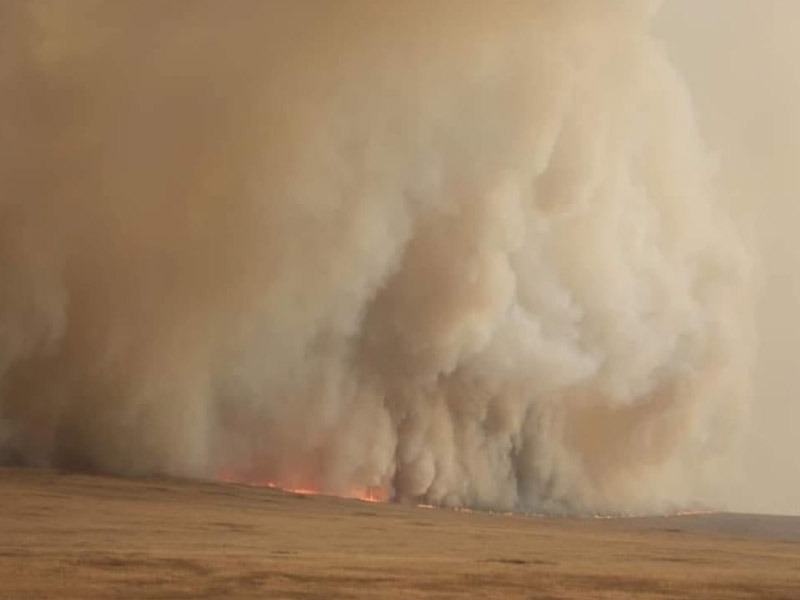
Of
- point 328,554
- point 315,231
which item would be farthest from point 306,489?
point 328,554

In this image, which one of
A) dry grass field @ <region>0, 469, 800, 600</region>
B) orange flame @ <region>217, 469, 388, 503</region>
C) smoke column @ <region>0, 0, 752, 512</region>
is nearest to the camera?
dry grass field @ <region>0, 469, 800, 600</region>

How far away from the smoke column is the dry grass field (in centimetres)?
195

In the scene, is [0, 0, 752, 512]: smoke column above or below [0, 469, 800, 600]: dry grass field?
above

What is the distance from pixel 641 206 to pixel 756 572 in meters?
6.58

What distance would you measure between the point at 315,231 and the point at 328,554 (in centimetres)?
489

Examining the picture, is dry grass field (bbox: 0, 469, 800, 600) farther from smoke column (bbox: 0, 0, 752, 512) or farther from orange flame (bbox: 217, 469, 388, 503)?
smoke column (bbox: 0, 0, 752, 512)

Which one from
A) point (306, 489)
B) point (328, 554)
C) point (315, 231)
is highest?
point (315, 231)

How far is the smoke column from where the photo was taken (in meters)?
7.70

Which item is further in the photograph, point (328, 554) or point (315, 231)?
point (315, 231)

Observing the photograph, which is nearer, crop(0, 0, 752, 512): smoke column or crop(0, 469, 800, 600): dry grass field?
crop(0, 469, 800, 600): dry grass field

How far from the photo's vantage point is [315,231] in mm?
8047

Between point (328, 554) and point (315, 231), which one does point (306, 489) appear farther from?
point (328, 554)

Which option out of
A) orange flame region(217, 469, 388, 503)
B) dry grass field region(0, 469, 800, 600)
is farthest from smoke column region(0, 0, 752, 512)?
dry grass field region(0, 469, 800, 600)

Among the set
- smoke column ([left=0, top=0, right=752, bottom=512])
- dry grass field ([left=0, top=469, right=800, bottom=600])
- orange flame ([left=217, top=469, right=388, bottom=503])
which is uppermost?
smoke column ([left=0, top=0, right=752, bottom=512])
